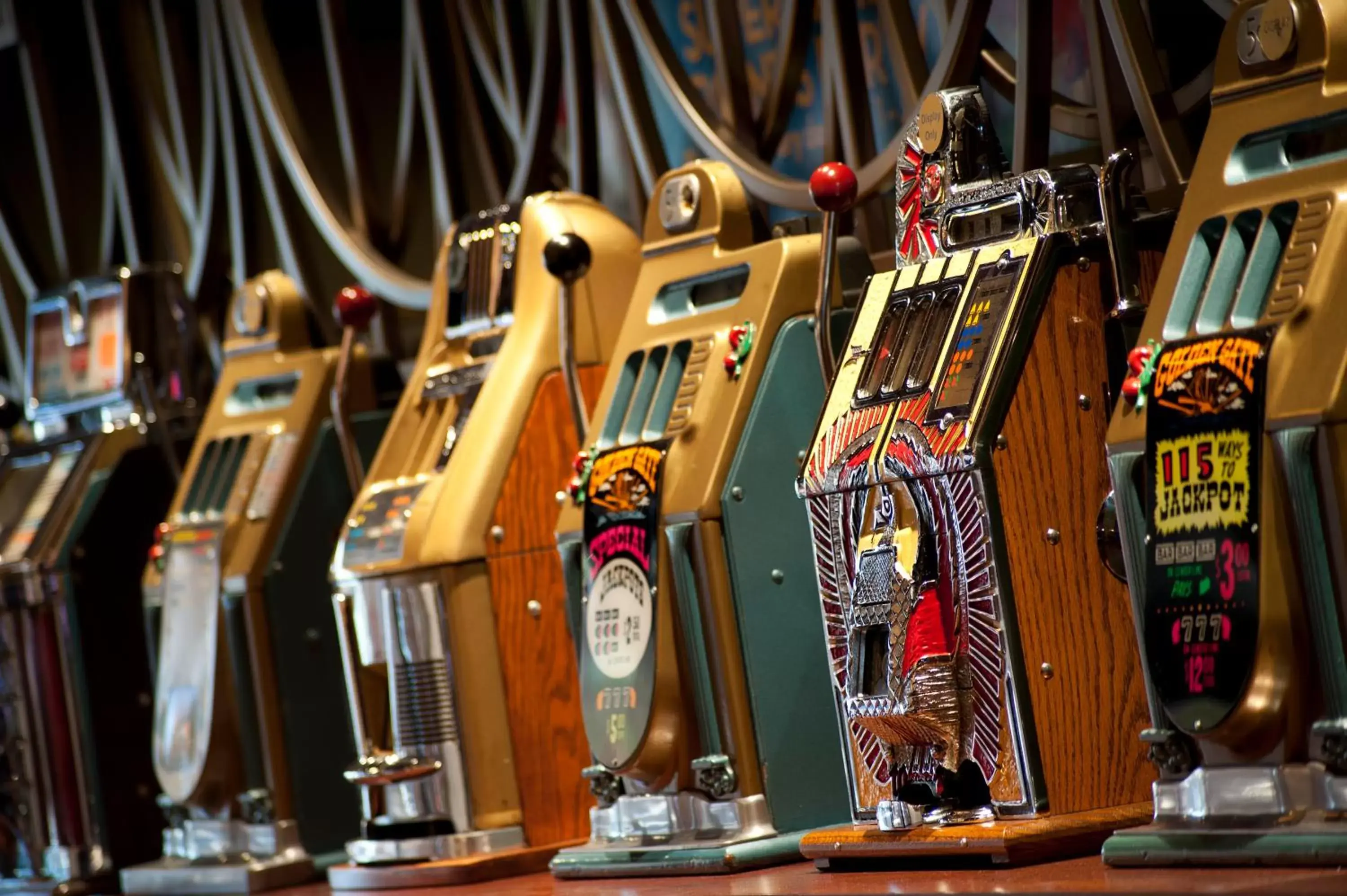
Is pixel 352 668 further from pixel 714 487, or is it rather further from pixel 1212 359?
pixel 1212 359

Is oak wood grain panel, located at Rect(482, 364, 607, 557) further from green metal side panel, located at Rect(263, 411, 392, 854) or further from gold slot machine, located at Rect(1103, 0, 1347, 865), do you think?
gold slot machine, located at Rect(1103, 0, 1347, 865)

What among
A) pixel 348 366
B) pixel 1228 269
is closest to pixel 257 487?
pixel 348 366

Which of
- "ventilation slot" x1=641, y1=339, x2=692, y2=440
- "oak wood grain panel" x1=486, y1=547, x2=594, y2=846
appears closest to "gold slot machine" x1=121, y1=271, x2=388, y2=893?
"oak wood grain panel" x1=486, y1=547, x2=594, y2=846

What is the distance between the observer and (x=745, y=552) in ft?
13.7

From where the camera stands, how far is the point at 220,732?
5.44m

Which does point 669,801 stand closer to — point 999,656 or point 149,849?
point 999,656

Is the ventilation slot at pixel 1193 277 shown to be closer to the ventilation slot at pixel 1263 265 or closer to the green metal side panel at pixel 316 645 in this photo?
the ventilation slot at pixel 1263 265

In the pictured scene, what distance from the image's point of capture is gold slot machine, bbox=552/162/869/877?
413cm

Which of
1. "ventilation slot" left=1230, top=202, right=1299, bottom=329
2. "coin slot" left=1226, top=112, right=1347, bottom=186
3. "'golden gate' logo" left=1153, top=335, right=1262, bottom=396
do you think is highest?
"coin slot" left=1226, top=112, right=1347, bottom=186

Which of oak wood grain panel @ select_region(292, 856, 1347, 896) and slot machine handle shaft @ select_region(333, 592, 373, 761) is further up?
slot machine handle shaft @ select_region(333, 592, 373, 761)

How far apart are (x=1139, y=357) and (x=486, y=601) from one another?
1.93 m

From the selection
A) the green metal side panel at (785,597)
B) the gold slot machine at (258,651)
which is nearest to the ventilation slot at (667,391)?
the green metal side panel at (785,597)

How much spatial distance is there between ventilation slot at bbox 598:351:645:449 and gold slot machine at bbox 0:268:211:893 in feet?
6.76

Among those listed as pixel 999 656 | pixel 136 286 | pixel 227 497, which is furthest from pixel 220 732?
pixel 999 656
